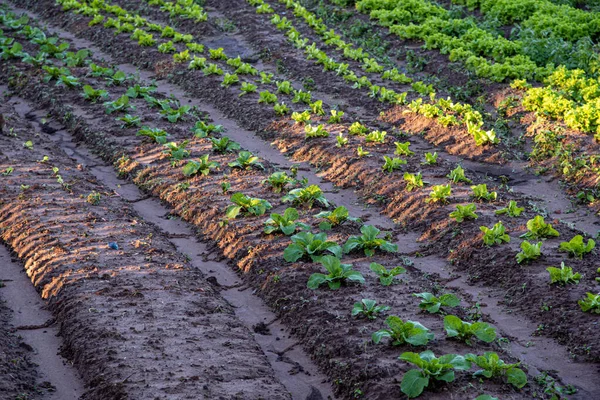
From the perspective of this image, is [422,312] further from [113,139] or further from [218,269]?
[113,139]

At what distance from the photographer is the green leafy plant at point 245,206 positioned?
1055 cm

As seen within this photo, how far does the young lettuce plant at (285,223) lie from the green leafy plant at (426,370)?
3290 mm

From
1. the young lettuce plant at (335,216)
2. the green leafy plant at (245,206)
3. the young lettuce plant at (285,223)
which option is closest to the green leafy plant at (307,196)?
the green leafy plant at (245,206)

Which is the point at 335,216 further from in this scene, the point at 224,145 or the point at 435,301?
the point at 224,145

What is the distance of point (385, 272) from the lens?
29.1ft

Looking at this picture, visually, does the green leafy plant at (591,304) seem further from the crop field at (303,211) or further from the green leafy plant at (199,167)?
the green leafy plant at (199,167)

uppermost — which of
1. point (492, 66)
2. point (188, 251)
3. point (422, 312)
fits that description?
point (492, 66)

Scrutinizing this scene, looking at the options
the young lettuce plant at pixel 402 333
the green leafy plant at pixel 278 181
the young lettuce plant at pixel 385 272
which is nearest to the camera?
the young lettuce plant at pixel 402 333

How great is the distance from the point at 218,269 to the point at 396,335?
3.10 meters

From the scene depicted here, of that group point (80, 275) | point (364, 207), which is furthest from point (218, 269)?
point (364, 207)

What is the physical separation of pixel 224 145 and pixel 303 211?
269 cm

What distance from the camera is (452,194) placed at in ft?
36.8

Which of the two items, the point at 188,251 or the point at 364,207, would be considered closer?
the point at 188,251

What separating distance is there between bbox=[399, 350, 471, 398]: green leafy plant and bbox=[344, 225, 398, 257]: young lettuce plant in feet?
8.61
